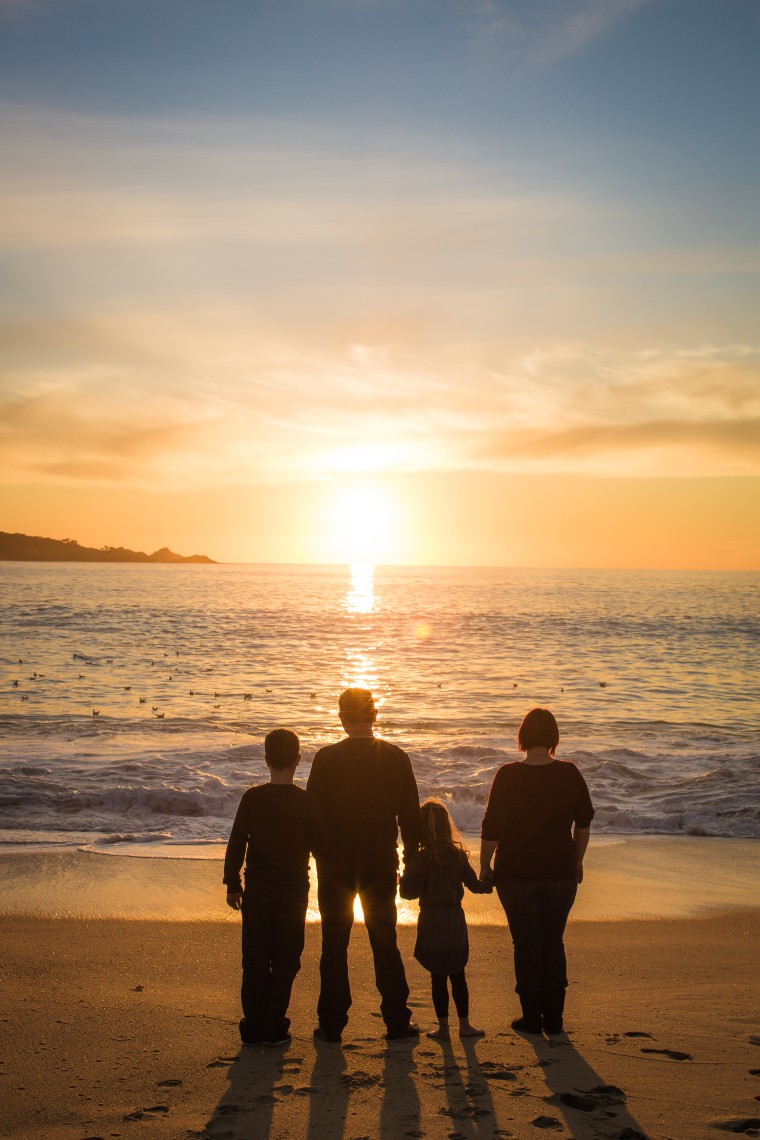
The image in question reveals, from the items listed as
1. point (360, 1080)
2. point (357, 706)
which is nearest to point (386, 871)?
point (357, 706)

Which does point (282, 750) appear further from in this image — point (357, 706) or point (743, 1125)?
point (743, 1125)

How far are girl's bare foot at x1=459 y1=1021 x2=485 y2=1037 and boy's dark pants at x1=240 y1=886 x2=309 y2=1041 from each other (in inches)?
37.3

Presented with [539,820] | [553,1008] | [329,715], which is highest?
[539,820]

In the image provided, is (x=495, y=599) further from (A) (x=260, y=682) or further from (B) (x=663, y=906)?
(B) (x=663, y=906)

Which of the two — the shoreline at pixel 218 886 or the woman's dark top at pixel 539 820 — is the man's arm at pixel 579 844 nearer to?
the woman's dark top at pixel 539 820

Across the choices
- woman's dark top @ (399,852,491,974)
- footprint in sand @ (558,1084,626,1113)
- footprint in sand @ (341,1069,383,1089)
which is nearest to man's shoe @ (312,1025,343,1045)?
footprint in sand @ (341,1069,383,1089)

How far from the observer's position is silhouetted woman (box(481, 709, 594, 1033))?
527 centimetres

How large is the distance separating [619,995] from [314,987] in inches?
77.5

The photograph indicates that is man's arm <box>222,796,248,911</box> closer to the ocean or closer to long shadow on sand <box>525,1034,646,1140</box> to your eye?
long shadow on sand <box>525,1034,646,1140</box>

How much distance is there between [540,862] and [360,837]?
1034 millimetres

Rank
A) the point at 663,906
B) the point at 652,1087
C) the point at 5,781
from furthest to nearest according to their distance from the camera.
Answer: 1. the point at 5,781
2. the point at 663,906
3. the point at 652,1087

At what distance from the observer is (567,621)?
56.3 metres

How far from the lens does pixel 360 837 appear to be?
5203mm

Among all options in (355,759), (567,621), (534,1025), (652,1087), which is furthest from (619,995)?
(567,621)
